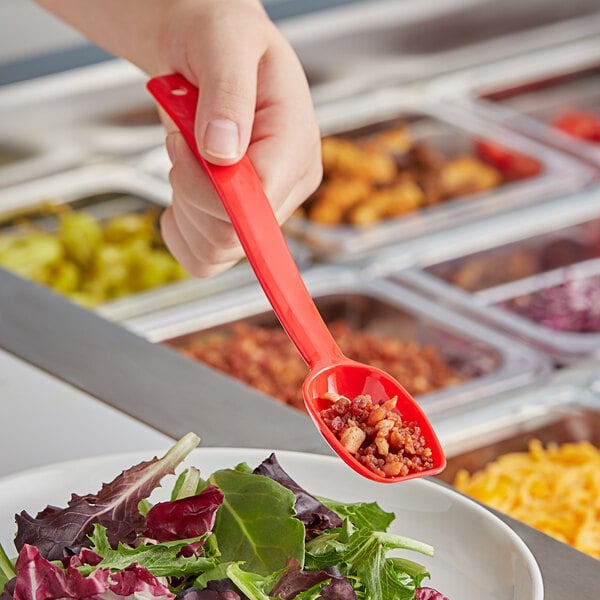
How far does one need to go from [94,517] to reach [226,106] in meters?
0.47

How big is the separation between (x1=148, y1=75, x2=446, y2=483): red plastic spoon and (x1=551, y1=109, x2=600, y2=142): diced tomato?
207 cm

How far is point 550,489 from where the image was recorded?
5.71 feet

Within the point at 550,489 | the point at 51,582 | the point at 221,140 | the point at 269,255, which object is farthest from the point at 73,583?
the point at 550,489

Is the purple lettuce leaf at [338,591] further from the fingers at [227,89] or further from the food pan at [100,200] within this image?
the food pan at [100,200]

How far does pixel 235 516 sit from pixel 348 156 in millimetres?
1984

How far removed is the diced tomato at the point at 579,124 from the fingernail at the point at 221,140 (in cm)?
208

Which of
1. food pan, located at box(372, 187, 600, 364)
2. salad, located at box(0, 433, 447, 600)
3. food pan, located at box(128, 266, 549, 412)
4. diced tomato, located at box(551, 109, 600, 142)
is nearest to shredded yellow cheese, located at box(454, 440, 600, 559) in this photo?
food pan, located at box(128, 266, 549, 412)

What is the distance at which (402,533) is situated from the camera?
102 cm

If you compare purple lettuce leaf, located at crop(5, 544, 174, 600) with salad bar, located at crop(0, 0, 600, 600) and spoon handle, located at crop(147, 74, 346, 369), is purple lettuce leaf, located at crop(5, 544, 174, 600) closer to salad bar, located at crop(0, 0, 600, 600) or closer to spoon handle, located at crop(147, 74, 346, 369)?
salad bar, located at crop(0, 0, 600, 600)

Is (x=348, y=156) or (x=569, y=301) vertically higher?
(x=348, y=156)

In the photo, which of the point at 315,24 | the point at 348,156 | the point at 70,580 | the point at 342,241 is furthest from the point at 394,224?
the point at 70,580

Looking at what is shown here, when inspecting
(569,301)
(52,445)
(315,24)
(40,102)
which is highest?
(315,24)

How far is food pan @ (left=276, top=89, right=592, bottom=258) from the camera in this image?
2557 mm

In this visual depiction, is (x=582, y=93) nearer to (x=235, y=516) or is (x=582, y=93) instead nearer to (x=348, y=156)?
(x=348, y=156)
